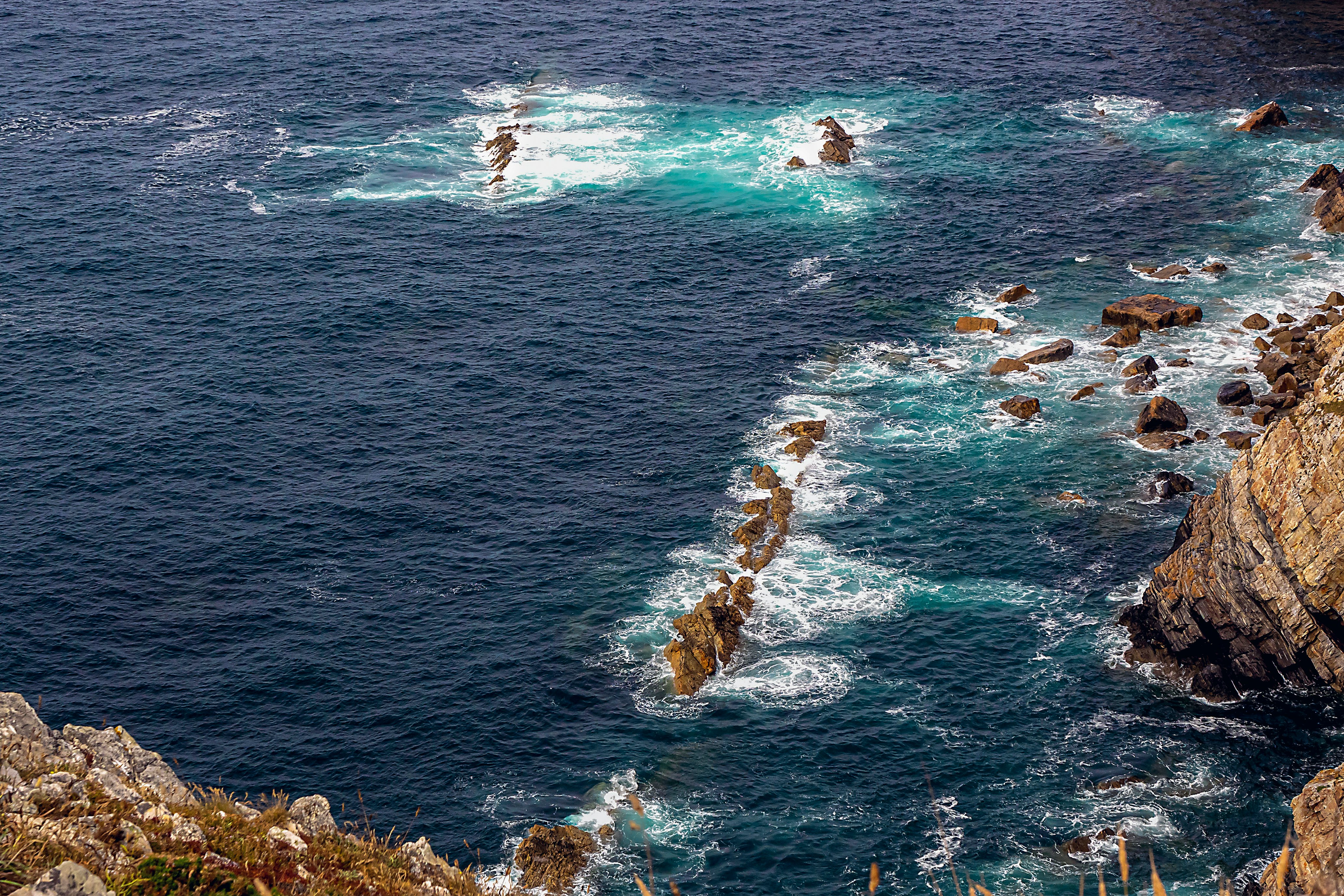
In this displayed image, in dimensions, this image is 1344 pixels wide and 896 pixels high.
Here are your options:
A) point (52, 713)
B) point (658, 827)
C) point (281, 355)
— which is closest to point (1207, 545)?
point (658, 827)

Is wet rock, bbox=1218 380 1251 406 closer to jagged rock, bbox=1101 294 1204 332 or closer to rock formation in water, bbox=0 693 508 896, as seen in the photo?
jagged rock, bbox=1101 294 1204 332

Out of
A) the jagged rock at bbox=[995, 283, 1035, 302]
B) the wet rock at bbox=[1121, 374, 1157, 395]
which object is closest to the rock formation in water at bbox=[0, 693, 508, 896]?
the wet rock at bbox=[1121, 374, 1157, 395]

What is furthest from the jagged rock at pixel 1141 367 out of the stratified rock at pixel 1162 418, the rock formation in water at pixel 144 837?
the rock formation in water at pixel 144 837

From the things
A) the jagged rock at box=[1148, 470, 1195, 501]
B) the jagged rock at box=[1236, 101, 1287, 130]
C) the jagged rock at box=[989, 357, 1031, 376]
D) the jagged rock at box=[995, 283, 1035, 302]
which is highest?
the jagged rock at box=[1236, 101, 1287, 130]

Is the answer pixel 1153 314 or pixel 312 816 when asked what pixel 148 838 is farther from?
pixel 1153 314

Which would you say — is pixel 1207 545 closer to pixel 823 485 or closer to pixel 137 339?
pixel 823 485

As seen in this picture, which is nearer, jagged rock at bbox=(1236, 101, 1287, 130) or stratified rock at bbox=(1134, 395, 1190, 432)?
stratified rock at bbox=(1134, 395, 1190, 432)
